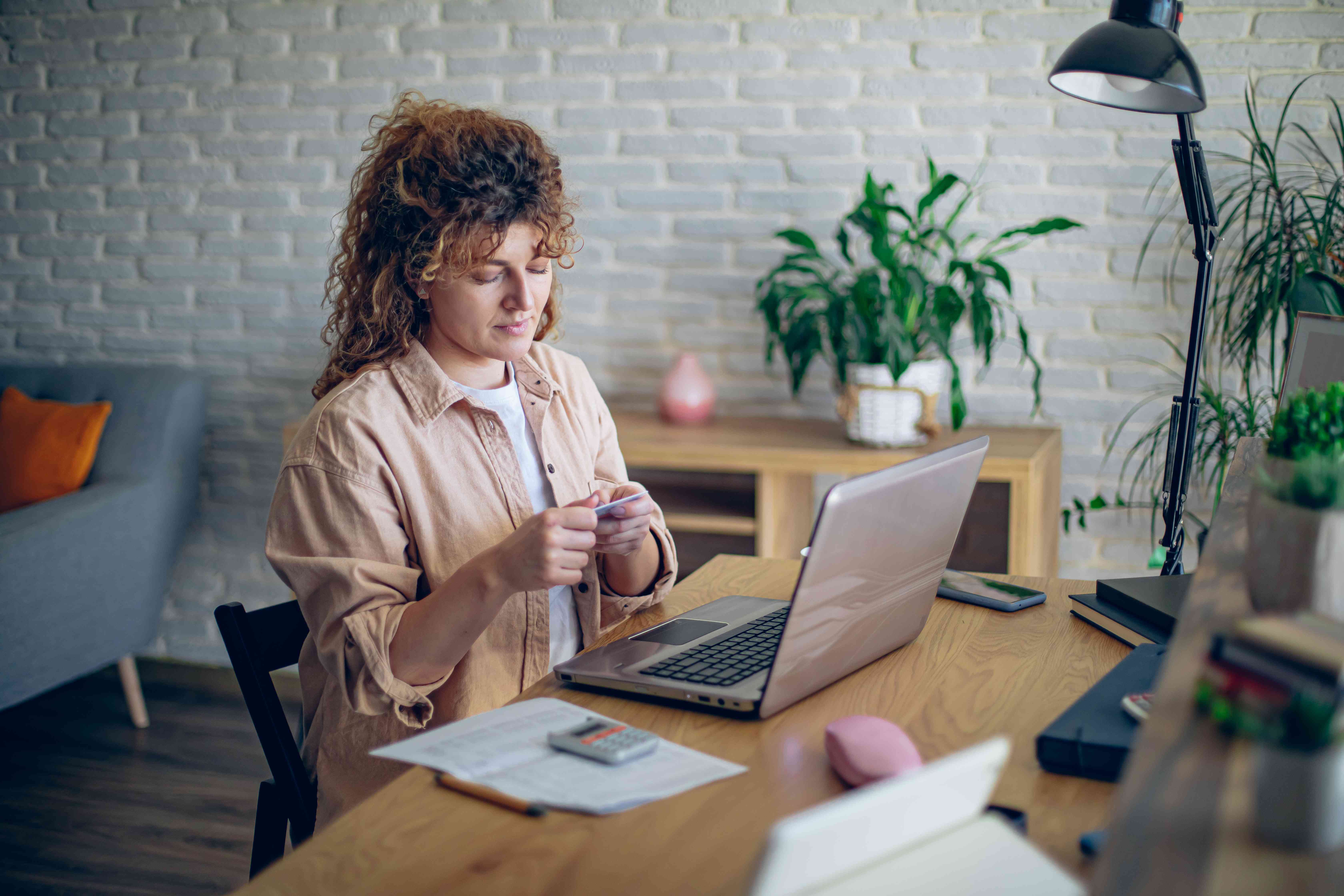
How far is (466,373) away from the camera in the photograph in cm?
143

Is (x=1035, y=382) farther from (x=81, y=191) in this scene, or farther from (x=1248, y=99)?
(x=81, y=191)

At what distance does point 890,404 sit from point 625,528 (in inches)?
50.3

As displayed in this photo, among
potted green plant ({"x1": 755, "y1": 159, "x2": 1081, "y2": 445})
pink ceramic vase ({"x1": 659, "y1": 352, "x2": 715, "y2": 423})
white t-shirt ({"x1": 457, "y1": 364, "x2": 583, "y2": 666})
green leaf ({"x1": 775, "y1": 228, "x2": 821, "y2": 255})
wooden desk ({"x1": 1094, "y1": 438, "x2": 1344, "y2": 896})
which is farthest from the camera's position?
pink ceramic vase ({"x1": 659, "y1": 352, "x2": 715, "y2": 423})

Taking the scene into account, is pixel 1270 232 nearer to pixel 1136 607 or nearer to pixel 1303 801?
pixel 1136 607

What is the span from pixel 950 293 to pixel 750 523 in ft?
2.24

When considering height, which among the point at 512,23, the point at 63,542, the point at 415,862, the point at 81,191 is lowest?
the point at 63,542

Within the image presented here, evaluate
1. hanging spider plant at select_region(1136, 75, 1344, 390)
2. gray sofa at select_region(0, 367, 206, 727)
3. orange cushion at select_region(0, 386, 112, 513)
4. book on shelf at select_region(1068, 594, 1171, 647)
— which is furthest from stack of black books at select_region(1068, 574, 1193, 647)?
orange cushion at select_region(0, 386, 112, 513)

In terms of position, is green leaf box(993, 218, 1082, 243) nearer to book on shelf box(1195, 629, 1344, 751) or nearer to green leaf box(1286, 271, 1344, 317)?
green leaf box(1286, 271, 1344, 317)

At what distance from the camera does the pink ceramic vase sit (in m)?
2.66

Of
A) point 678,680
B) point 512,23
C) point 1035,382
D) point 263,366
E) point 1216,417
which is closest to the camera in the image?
point 678,680

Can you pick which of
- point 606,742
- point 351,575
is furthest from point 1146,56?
point 351,575

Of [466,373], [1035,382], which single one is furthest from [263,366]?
[1035,382]

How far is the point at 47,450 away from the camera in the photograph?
272 cm

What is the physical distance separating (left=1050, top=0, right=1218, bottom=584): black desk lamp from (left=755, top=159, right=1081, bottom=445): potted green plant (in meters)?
0.83
